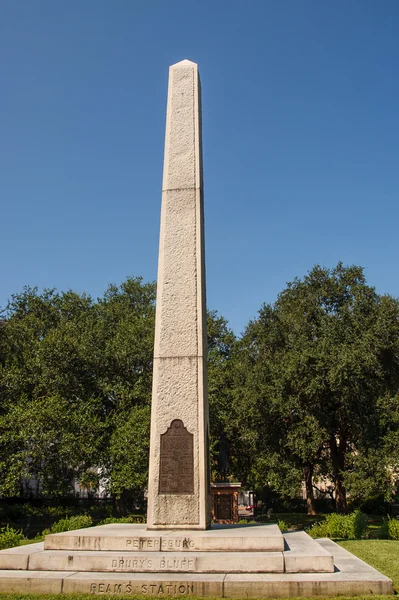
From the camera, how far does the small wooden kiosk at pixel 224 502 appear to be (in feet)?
64.5

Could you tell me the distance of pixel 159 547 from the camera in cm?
778

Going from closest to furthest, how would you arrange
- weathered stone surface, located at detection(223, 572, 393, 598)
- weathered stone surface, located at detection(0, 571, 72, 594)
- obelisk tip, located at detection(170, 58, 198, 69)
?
weathered stone surface, located at detection(223, 572, 393, 598), weathered stone surface, located at detection(0, 571, 72, 594), obelisk tip, located at detection(170, 58, 198, 69)

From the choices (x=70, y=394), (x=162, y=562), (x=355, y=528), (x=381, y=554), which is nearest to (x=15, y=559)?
(x=162, y=562)

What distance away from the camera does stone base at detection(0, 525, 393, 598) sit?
646 cm

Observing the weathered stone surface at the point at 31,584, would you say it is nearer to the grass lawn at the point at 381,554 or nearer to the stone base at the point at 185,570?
the stone base at the point at 185,570

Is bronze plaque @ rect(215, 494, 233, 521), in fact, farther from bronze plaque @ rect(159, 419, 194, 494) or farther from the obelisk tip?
the obelisk tip

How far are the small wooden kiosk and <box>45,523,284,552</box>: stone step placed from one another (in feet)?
39.9

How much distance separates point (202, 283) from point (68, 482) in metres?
15.8

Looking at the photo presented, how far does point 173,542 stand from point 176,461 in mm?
1470

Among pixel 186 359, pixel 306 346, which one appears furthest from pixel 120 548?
pixel 306 346

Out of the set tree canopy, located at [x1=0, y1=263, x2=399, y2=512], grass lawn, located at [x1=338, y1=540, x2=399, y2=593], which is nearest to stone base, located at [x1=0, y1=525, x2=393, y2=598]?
grass lawn, located at [x1=338, y1=540, x2=399, y2=593]

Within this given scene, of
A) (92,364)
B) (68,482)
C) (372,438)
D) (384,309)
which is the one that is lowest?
(68,482)

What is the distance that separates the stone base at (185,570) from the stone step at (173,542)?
1 cm

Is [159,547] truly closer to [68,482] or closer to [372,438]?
[68,482]
